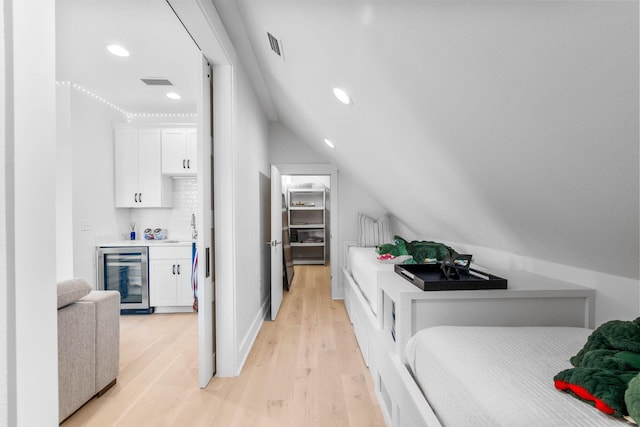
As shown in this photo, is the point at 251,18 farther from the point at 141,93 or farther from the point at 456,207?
the point at 141,93

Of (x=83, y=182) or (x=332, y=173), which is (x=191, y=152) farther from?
Result: (x=332, y=173)

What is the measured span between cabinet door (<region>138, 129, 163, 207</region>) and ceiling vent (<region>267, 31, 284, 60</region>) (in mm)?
2633

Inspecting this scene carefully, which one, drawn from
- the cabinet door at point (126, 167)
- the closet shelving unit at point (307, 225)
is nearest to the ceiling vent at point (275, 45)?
the cabinet door at point (126, 167)

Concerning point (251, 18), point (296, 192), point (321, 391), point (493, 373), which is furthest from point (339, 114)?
→ point (296, 192)

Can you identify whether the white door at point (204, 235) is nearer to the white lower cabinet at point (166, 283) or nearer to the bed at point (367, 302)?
the bed at point (367, 302)

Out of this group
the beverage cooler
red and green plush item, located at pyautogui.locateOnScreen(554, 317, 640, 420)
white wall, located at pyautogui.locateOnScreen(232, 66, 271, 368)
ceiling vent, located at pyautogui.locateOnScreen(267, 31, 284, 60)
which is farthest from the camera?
the beverage cooler

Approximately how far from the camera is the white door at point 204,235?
200cm

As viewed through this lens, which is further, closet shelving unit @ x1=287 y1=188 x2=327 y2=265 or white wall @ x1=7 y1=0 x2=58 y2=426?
closet shelving unit @ x1=287 y1=188 x2=327 y2=265

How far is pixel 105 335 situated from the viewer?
1.94 metres

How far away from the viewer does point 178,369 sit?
7.44ft

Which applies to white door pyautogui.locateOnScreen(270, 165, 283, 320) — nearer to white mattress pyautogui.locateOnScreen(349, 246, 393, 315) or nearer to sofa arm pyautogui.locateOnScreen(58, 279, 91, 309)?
white mattress pyautogui.locateOnScreen(349, 246, 393, 315)

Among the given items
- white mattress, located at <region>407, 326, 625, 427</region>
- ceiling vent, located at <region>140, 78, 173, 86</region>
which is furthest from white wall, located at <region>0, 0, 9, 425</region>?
ceiling vent, located at <region>140, 78, 173, 86</region>

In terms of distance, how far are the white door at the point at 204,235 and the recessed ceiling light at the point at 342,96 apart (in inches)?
36.9

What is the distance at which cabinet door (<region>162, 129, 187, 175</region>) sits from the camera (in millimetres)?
3863
